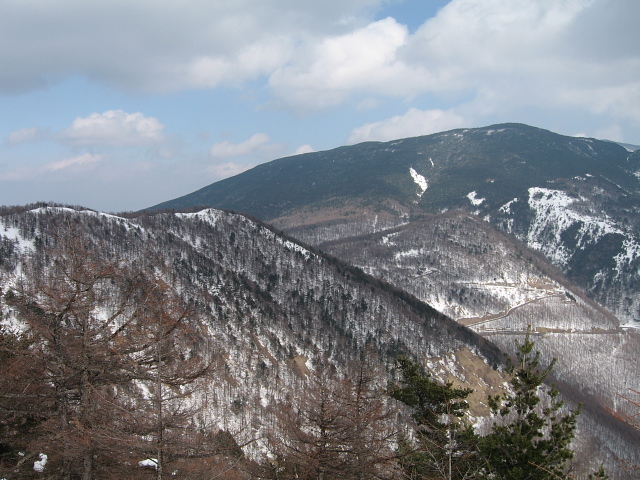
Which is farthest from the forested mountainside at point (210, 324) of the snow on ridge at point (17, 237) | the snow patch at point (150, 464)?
the snow patch at point (150, 464)

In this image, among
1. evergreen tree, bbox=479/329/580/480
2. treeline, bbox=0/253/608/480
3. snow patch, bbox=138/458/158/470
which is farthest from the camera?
evergreen tree, bbox=479/329/580/480

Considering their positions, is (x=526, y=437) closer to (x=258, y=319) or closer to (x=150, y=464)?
(x=150, y=464)

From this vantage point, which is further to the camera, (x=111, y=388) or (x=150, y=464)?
(x=150, y=464)

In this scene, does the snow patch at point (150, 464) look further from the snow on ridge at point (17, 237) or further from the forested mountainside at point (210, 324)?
the snow on ridge at point (17, 237)

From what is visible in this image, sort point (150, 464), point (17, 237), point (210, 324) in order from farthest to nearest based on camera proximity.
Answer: point (210, 324), point (17, 237), point (150, 464)

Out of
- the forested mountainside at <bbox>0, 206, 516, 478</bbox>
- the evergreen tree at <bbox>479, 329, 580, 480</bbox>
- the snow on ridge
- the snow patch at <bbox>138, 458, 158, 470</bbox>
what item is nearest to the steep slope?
the snow on ridge

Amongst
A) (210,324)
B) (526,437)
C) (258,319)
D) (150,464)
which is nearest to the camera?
(150,464)

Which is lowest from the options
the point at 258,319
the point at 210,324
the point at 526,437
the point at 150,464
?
the point at 258,319

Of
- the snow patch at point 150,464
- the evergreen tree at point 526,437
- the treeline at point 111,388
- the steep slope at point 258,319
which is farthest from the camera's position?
the steep slope at point 258,319

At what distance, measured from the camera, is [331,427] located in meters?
18.7

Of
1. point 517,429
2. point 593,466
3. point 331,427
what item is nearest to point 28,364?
point 331,427

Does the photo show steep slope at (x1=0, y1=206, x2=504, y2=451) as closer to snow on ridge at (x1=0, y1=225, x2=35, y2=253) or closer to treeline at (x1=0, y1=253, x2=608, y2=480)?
snow on ridge at (x1=0, y1=225, x2=35, y2=253)

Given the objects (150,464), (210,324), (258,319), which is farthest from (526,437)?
(258,319)

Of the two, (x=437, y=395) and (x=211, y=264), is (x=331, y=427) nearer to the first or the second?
(x=437, y=395)
